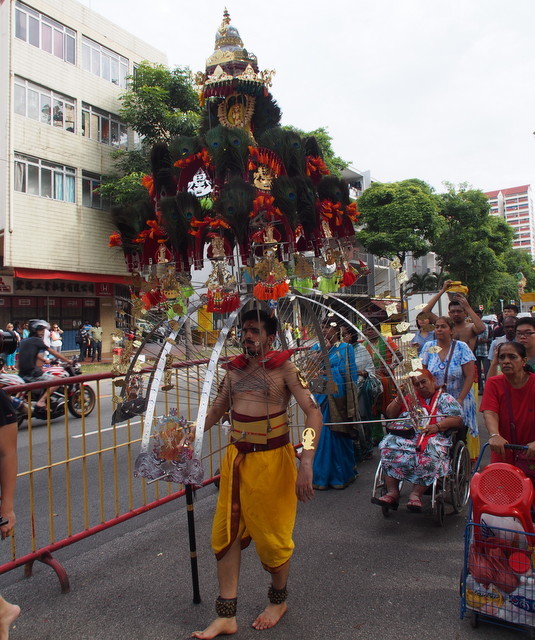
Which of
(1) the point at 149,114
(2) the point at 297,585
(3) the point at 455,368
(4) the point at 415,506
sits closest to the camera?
(2) the point at 297,585

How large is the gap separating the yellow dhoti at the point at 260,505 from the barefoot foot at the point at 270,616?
0.73 ft

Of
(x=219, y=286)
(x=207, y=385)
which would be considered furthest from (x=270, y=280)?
(x=207, y=385)

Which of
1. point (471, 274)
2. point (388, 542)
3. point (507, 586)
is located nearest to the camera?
point (507, 586)

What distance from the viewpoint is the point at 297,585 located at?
10.9 ft

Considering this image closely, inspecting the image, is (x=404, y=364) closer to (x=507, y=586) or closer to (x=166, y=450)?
(x=507, y=586)

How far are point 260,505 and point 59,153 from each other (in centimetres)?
1956

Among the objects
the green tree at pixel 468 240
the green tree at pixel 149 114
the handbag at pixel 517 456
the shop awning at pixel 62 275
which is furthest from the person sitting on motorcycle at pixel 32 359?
the green tree at pixel 468 240

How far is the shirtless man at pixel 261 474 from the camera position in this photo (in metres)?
2.84

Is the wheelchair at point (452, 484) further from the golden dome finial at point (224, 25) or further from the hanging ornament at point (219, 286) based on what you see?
the golden dome finial at point (224, 25)

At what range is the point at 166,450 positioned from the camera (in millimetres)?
2840

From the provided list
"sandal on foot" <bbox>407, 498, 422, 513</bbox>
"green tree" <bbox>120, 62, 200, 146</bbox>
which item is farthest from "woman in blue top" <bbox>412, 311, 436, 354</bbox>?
"green tree" <bbox>120, 62, 200, 146</bbox>

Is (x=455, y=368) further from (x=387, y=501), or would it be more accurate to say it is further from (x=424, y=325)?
(x=387, y=501)

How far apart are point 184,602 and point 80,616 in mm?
608

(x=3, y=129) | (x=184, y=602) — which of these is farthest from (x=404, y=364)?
(x=3, y=129)
